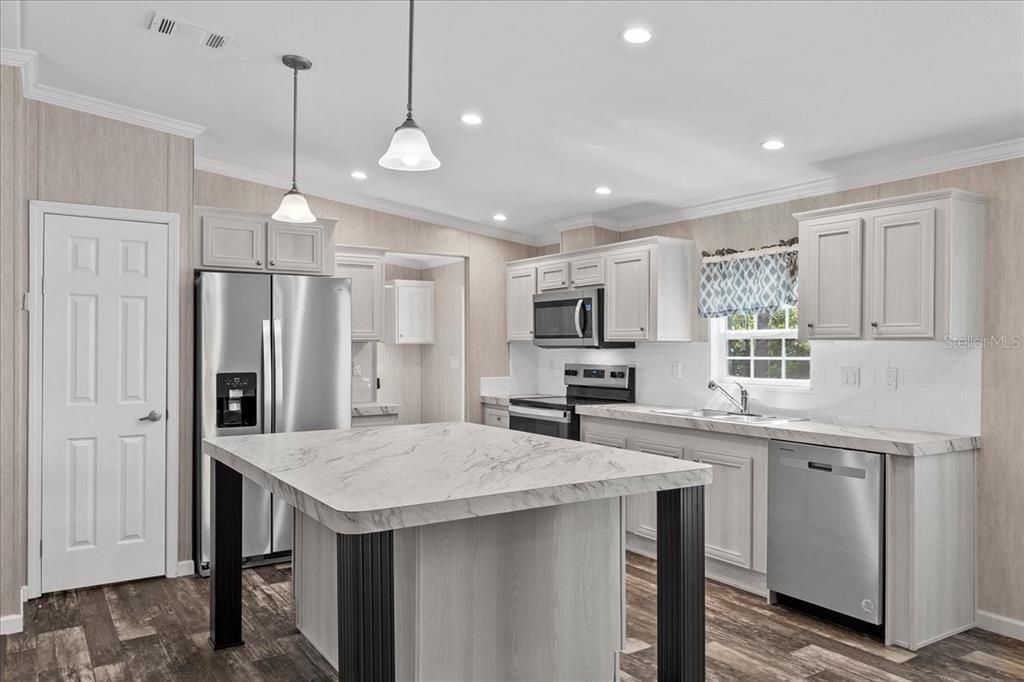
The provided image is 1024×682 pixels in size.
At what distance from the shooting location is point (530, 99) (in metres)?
3.49

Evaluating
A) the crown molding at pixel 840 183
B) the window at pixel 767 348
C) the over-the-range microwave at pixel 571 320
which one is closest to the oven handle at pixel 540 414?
the over-the-range microwave at pixel 571 320

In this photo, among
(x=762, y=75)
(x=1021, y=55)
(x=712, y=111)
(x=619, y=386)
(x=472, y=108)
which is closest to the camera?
(x=1021, y=55)

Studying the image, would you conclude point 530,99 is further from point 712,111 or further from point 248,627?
point 248,627

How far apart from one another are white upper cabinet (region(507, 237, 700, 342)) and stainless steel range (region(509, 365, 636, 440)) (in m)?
0.49

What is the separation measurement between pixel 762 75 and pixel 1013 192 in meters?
1.45

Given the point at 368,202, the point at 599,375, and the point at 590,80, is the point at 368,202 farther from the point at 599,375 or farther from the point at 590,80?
the point at 590,80

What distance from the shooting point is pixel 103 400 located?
163 inches

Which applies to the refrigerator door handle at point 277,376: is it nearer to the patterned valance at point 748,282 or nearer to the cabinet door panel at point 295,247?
the cabinet door panel at point 295,247

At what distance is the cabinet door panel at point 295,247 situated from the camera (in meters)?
4.81

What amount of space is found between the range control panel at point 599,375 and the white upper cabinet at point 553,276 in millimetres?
706

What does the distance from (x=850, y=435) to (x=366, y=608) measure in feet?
8.45

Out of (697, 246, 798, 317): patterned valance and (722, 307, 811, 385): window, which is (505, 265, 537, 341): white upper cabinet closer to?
(697, 246, 798, 317): patterned valance

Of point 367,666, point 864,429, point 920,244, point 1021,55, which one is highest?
point 1021,55

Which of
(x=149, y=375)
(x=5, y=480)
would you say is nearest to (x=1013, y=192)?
(x=149, y=375)
